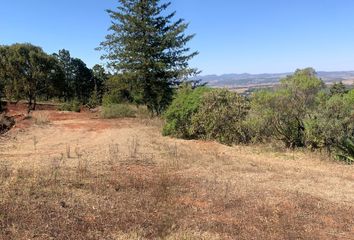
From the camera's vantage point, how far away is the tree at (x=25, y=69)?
3244 cm

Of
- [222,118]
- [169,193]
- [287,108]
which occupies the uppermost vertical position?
[287,108]

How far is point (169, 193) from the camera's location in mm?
7977

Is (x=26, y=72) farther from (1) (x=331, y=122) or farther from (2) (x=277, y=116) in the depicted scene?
(1) (x=331, y=122)

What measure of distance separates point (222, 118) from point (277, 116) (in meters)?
1.94

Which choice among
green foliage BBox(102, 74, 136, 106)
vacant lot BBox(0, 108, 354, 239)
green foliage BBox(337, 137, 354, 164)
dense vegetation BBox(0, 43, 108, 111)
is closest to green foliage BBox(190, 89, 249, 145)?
vacant lot BBox(0, 108, 354, 239)

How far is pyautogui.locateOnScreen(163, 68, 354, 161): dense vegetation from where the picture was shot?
1293 centimetres

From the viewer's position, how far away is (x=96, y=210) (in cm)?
664

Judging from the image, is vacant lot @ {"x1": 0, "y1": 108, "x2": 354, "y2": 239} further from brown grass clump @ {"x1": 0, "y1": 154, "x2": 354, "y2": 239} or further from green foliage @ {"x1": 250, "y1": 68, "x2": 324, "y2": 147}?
green foliage @ {"x1": 250, "y1": 68, "x2": 324, "y2": 147}

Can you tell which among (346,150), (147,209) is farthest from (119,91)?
(147,209)

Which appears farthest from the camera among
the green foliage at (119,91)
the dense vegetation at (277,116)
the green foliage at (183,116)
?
the green foliage at (119,91)

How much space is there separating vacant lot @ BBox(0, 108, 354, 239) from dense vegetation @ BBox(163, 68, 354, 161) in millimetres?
1036

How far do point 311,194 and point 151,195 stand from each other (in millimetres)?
3175

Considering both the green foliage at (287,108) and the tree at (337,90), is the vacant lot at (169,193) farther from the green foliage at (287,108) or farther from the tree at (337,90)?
the tree at (337,90)

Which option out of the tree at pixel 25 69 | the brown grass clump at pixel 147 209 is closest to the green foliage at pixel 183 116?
the brown grass clump at pixel 147 209
